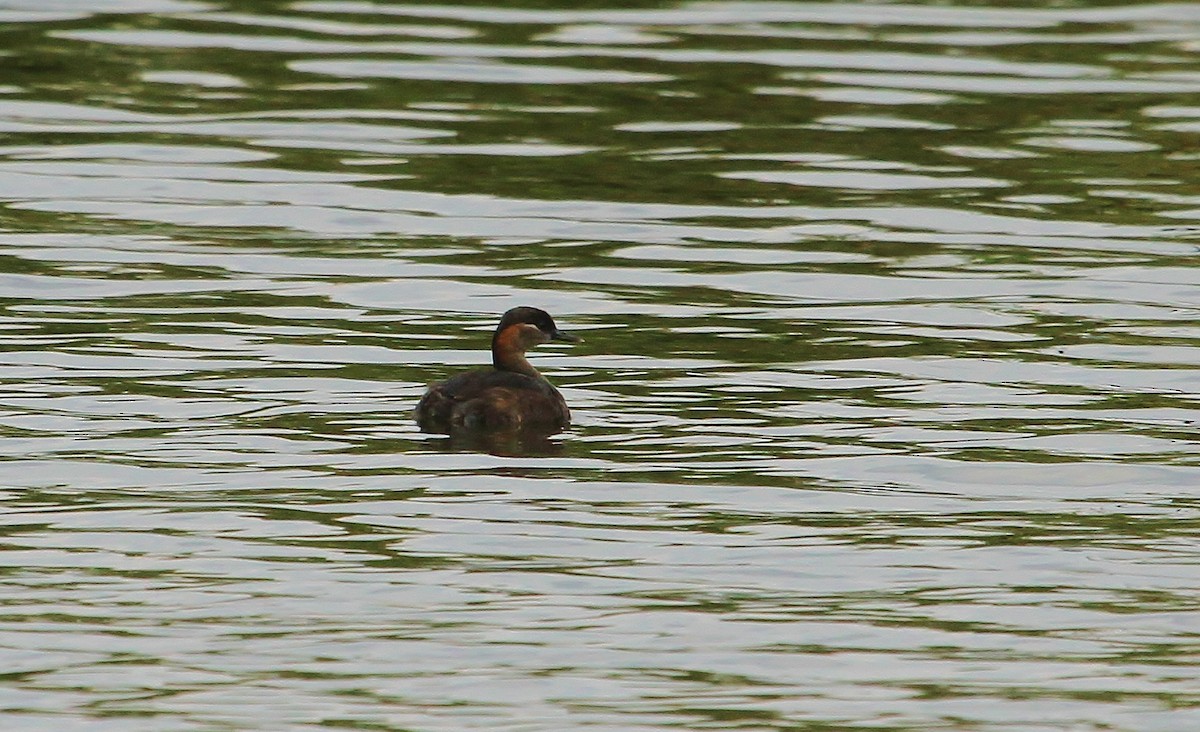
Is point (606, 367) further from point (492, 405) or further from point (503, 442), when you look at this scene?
A: point (503, 442)

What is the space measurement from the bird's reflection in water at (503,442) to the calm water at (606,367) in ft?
0.16

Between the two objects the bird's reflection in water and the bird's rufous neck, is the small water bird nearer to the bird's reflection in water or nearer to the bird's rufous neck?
the bird's reflection in water

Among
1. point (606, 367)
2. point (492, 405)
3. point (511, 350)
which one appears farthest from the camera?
point (606, 367)

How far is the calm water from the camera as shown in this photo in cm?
841

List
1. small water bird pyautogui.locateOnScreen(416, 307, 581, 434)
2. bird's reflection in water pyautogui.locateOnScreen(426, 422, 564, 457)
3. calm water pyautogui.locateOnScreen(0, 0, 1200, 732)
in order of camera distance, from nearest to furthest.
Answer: calm water pyautogui.locateOnScreen(0, 0, 1200, 732) < bird's reflection in water pyautogui.locateOnScreen(426, 422, 564, 457) < small water bird pyautogui.locateOnScreen(416, 307, 581, 434)

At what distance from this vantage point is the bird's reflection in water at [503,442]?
11680 mm

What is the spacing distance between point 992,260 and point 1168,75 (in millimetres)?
7719

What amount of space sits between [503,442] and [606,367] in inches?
73.0

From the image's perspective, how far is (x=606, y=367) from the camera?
13758 millimetres

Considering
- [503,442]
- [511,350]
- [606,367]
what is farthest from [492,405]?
[606,367]

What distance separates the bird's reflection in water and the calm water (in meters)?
0.05

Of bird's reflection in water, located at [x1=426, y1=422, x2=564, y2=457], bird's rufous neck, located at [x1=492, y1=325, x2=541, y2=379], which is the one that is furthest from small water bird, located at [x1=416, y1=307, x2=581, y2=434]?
bird's rufous neck, located at [x1=492, y1=325, x2=541, y2=379]

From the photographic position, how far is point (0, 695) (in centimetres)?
796

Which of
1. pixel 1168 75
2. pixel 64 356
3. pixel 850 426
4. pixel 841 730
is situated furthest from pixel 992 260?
pixel 841 730
